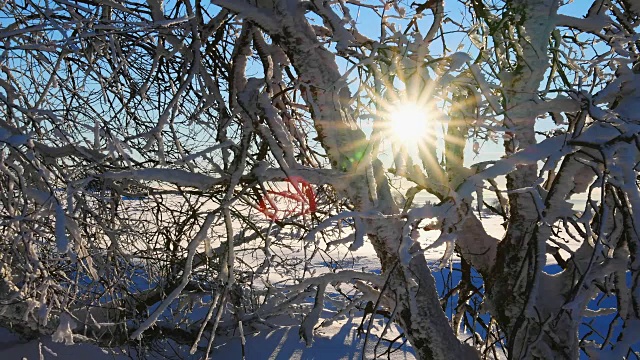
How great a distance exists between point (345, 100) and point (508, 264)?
1280 millimetres

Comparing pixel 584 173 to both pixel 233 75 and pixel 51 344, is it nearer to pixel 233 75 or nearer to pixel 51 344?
pixel 233 75

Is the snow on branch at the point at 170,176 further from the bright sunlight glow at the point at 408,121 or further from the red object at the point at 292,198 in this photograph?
the bright sunlight glow at the point at 408,121

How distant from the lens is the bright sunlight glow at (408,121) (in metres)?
2.10

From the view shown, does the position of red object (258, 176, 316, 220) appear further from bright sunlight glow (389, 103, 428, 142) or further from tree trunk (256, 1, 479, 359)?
bright sunlight glow (389, 103, 428, 142)

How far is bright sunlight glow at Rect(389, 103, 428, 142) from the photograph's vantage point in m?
2.10

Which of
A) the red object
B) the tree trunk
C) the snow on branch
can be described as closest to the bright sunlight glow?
the tree trunk

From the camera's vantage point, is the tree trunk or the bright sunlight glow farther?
the tree trunk

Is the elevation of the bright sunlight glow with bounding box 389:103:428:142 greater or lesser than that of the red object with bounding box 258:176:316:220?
greater

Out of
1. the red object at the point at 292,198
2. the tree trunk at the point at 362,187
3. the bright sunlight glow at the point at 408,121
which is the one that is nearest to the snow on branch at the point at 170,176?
the red object at the point at 292,198

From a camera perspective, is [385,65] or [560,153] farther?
[385,65]

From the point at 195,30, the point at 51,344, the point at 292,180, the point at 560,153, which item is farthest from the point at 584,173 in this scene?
the point at 51,344

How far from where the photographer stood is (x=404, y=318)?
253 centimetres

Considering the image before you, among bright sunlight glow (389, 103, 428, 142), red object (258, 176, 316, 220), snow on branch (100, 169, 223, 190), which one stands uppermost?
bright sunlight glow (389, 103, 428, 142)

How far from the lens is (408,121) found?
7.70 ft
